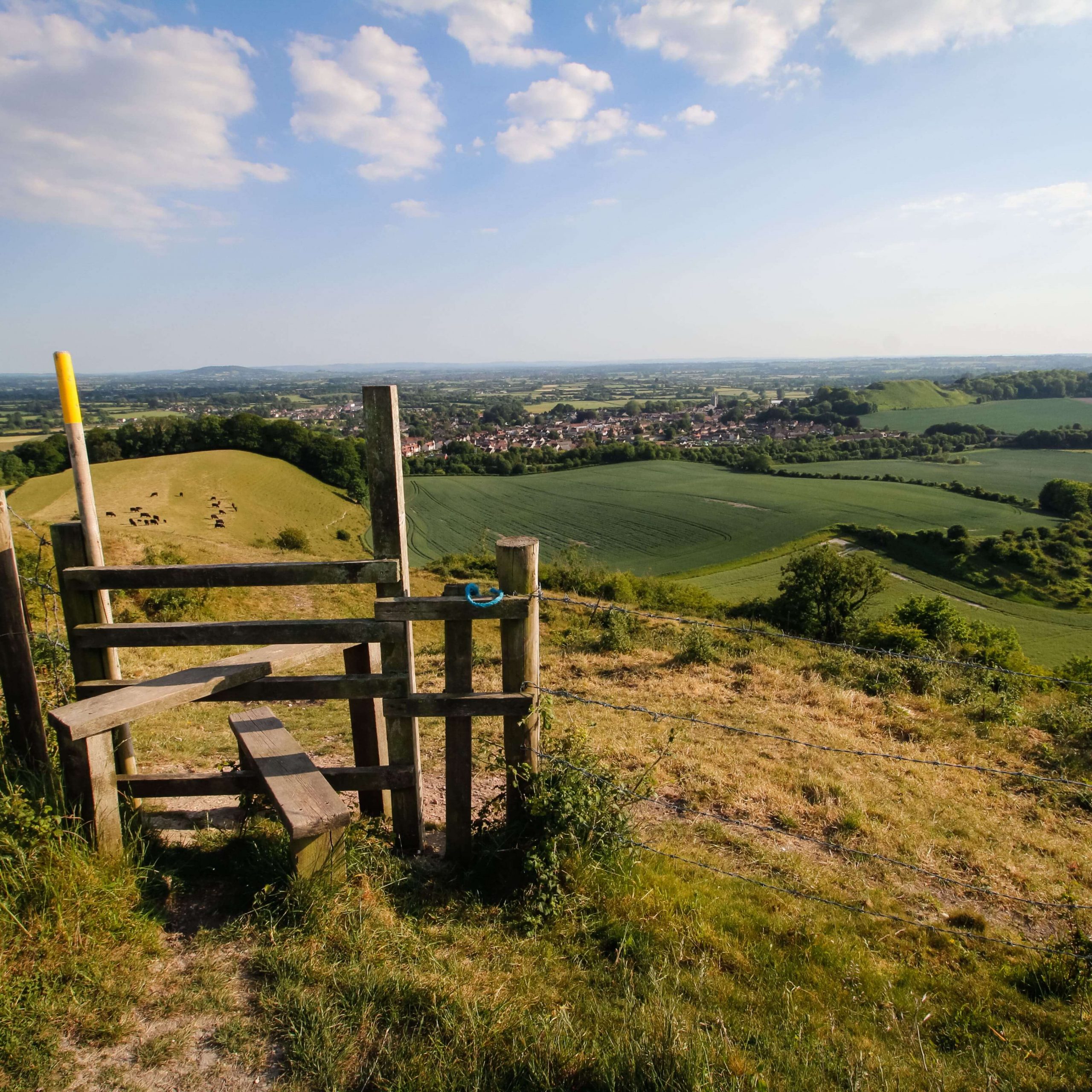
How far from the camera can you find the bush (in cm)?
4619

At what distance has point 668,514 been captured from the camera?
63938 millimetres

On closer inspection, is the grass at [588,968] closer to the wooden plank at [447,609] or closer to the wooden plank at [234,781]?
the wooden plank at [234,781]

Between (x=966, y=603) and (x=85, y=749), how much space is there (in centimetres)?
4821

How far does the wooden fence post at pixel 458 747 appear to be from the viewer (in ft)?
13.6

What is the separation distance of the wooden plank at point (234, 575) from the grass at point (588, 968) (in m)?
1.40

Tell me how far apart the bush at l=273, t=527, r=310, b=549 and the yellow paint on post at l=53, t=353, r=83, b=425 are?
44714mm

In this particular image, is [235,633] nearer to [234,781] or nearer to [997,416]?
[234,781]

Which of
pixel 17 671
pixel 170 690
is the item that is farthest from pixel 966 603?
pixel 17 671

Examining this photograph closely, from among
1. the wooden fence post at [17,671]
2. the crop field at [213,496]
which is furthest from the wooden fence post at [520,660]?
the crop field at [213,496]

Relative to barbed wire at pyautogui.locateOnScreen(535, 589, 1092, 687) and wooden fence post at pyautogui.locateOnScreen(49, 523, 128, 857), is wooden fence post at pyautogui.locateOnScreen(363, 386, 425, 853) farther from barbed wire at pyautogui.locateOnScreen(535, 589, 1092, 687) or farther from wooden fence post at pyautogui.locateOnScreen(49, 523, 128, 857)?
wooden fence post at pyautogui.locateOnScreen(49, 523, 128, 857)

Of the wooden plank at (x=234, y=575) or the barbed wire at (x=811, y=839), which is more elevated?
the wooden plank at (x=234, y=575)

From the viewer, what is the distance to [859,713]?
9.49 meters

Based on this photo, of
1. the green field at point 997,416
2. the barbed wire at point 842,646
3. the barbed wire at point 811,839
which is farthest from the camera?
the green field at point 997,416

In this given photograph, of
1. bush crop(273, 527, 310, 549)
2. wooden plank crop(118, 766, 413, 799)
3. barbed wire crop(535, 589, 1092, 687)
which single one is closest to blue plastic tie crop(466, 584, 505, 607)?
barbed wire crop(535, 589, 1092, 687)
